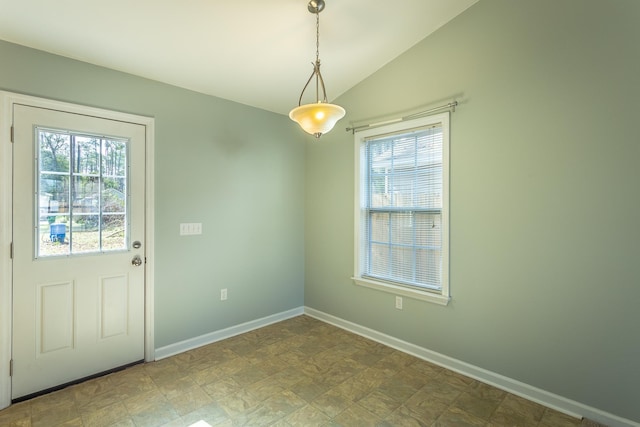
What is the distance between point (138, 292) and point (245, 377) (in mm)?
1178

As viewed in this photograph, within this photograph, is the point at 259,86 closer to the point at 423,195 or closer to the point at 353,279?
the point at 423,195

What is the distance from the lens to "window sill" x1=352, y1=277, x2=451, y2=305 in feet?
8.54

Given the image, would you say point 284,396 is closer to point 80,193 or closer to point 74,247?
point 74,247

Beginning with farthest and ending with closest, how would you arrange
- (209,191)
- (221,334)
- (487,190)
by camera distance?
(221,334)
(209,191)
(487,190)

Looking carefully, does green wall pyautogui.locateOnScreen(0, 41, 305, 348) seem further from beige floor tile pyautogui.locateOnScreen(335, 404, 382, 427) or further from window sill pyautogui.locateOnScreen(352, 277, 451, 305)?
beige floor tile pyautogui.locateOnScreen(335, 404, 382, 427)

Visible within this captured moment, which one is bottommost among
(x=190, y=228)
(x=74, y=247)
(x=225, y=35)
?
(x=74, y=247)

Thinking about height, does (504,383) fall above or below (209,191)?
below

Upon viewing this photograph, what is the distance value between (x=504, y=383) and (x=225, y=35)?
3.37 metres

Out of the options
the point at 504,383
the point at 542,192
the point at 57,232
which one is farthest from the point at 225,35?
the point at 504,383

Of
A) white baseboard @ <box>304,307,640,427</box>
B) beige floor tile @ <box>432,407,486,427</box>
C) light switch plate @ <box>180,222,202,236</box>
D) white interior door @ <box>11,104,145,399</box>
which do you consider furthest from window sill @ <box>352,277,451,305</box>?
white interior door @ <box>11,104,145,399</box>

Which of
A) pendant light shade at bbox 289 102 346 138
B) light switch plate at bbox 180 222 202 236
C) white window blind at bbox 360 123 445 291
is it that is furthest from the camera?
light switch plate at bbox 180 222 202 236

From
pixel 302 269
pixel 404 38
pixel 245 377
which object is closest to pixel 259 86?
pixel 404 38

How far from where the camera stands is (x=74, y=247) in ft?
7.57

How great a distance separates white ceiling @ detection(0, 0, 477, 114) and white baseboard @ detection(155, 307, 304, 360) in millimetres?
2432
